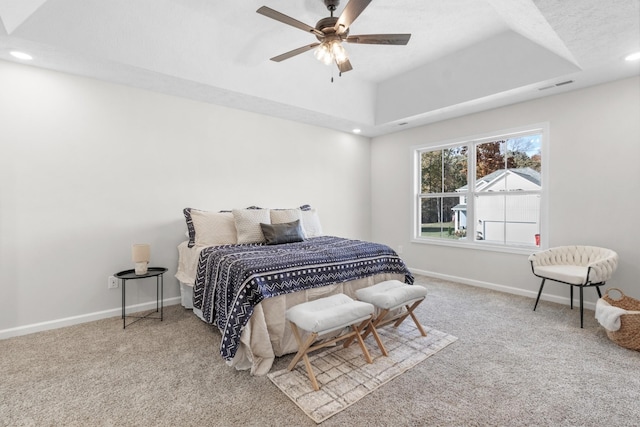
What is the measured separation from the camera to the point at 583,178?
334cm

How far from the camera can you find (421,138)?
4844mm

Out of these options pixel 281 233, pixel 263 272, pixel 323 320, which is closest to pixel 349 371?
pixel 323 320

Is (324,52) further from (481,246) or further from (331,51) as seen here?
(481,246)

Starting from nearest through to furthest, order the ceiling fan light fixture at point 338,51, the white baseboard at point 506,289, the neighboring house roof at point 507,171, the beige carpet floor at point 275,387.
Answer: the beige carpet floor at point 275,387
the ceiling fan light fixture at point 338,51
the white baseboard at point 506,289
the neighboring house roof at point 507,171

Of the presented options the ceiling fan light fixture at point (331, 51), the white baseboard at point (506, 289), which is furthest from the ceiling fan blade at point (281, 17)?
the white baseboard at point (506, 289)

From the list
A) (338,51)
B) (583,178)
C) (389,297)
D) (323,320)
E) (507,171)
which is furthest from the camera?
(507,171)

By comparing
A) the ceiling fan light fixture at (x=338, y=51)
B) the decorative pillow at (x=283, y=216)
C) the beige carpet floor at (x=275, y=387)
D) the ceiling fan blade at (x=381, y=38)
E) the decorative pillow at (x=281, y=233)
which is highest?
the ceiling fan blade at (x=381, y=38)

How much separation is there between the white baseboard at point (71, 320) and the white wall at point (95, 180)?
1 cm

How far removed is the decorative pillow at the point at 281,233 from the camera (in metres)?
3.28

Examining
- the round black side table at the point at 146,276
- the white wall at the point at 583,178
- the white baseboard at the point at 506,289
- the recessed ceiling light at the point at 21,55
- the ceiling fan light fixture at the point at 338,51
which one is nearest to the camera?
the ceiling fan light fixture at the point at 338,51

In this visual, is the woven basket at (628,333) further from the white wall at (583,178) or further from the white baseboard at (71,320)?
the white baseboard at (71,320)

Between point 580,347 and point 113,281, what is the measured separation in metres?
4.32

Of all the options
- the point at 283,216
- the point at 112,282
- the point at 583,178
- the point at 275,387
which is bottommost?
the point at 275,387

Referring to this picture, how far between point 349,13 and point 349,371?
248cm
